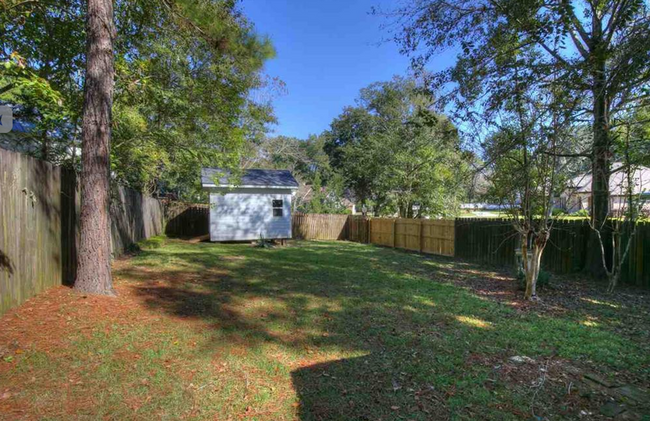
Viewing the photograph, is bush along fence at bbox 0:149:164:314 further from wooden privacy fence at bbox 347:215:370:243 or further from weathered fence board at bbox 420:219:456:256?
wooden privacy fence at bbox 347:215:370:243

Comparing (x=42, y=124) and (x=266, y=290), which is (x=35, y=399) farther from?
(x=42, y=124)

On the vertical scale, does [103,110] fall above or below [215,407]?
above

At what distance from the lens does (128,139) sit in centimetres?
838

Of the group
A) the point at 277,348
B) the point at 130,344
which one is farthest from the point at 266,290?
the point at 130,344

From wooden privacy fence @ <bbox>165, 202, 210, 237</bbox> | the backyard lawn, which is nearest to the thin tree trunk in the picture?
the backyard lawn

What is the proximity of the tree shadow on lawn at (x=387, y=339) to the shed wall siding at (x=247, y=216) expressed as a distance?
8.66 metres

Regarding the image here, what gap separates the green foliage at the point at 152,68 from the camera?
22.0ft

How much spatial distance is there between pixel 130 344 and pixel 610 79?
5962 millimetres

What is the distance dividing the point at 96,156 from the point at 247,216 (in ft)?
40.0

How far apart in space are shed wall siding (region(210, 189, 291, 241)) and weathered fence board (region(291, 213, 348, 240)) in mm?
3660

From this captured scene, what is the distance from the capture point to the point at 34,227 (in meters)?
4.59

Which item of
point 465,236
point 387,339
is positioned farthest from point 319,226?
point 387,339

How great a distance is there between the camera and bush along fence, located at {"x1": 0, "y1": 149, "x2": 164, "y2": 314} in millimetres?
3940

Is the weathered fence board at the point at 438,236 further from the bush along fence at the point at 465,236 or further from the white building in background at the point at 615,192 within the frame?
the white building in background at the point at 615,192
